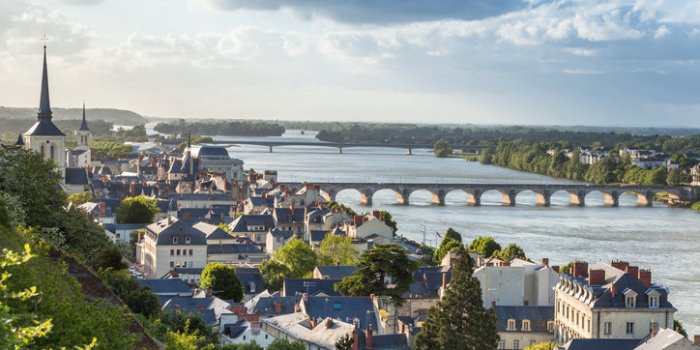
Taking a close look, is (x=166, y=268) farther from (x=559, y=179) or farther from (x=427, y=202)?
(x=559, y=179)

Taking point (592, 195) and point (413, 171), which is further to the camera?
point (413, 171)

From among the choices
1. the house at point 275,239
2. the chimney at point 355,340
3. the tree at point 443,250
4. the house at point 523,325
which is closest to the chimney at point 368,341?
the chimney at point 355,340

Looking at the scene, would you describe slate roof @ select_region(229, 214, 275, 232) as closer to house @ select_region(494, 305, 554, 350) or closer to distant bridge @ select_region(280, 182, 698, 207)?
house @ select_region(494, 305, 554, 350)

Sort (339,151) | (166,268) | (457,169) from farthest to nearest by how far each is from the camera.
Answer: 1. (339,151)
2. (457,169)
3. (166,268)

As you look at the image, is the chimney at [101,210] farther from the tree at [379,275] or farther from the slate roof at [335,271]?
the tree at [379,275]

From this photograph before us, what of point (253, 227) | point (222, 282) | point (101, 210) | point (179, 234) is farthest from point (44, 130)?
point (222, 282)

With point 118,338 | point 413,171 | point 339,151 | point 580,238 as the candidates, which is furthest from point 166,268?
point 339,151

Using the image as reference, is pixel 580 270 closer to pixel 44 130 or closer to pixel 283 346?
pixel 283 346
